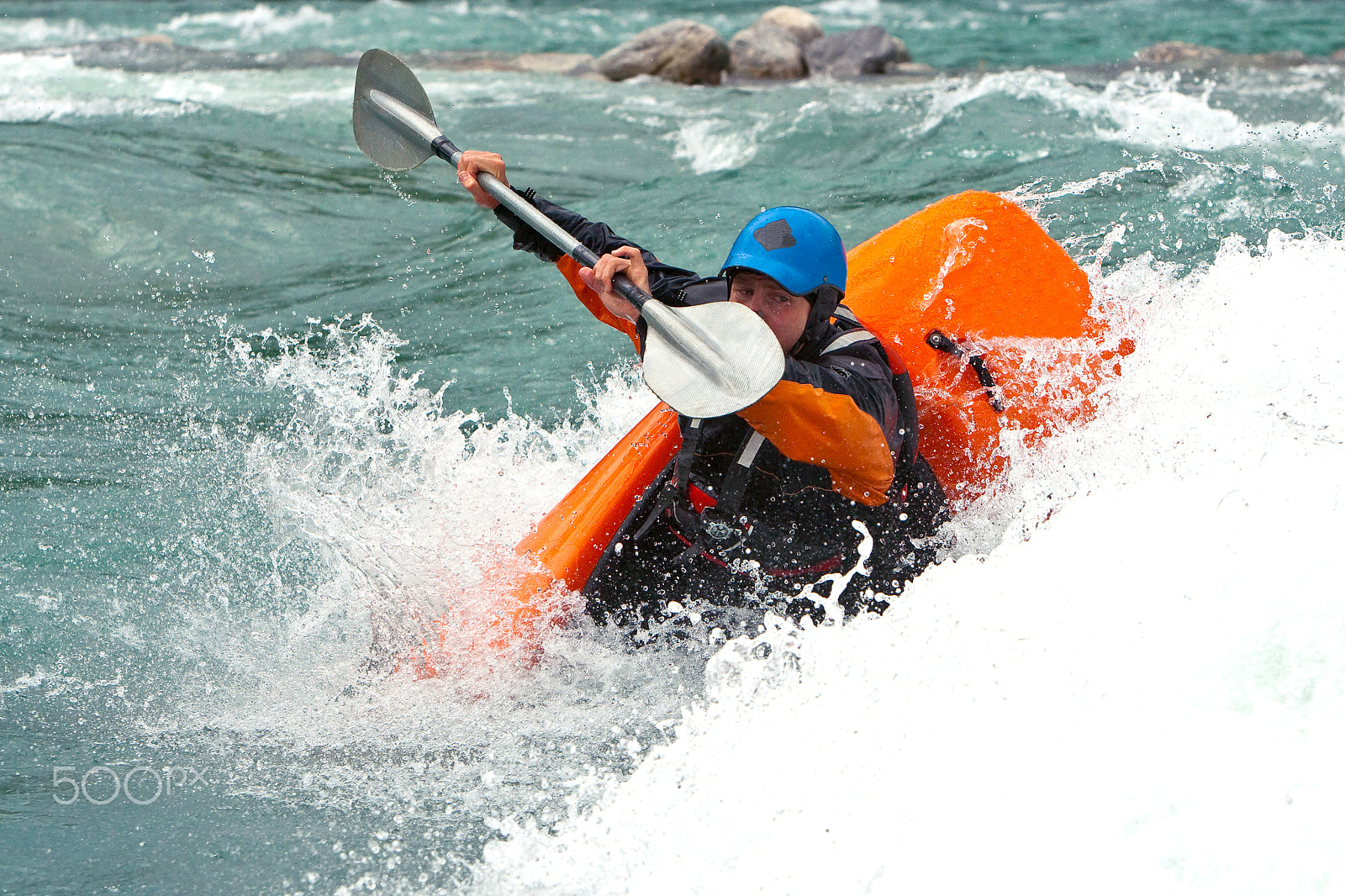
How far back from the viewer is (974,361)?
303 cm

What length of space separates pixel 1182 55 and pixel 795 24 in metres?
3.78

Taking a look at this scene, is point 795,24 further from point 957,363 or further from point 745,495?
point 745,495

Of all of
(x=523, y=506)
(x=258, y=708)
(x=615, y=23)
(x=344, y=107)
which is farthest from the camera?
(x=615, y=23)

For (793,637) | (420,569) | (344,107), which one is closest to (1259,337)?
(793,637)

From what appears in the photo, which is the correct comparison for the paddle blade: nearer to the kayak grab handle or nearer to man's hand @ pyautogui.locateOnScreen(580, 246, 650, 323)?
man's hand @ pyautogui.locateOnScreen(580, 246, 650, 323)

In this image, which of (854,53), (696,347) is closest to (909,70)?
(854,53)

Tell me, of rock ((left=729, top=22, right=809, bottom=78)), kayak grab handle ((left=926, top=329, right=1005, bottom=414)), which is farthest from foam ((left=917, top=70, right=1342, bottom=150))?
kayak grab handle ((left=926, top=329, right=1005, bottom=414))

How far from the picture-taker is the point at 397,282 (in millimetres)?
5781

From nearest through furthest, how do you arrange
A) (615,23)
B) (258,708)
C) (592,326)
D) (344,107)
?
(258,708) → (592,326) → (344,107) → (615,23)

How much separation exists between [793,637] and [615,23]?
42.3 feet

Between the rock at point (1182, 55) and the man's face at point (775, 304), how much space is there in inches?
390

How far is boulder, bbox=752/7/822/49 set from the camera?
11.7 metres

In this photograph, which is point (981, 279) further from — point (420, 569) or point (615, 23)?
point (615, 23)
